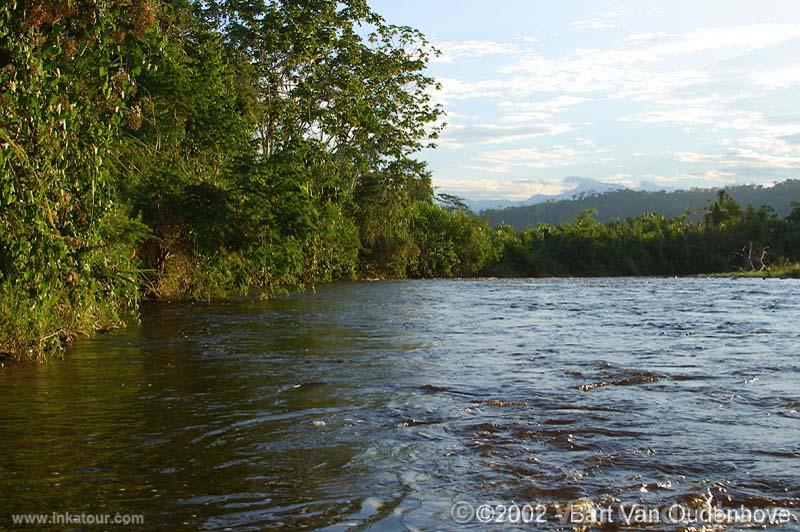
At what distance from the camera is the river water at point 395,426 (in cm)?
518

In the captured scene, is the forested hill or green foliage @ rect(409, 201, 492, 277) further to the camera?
the forested hill

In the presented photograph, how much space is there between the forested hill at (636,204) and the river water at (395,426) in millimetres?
108337

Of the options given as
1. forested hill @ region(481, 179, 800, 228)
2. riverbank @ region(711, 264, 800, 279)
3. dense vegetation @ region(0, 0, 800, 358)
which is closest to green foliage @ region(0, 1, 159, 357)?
dense vegetation @ region(0, 0, 800, 358)

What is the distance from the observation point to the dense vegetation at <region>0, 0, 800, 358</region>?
7980 millimetres

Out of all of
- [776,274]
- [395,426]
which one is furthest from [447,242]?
[395,426]

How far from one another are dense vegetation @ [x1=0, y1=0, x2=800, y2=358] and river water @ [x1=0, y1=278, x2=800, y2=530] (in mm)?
1647

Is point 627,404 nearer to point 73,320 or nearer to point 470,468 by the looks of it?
point 470,468

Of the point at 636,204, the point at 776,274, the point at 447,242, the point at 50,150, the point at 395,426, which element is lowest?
the point at 395,426

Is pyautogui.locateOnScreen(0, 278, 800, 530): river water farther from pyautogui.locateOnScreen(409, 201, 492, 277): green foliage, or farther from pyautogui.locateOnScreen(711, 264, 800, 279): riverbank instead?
pyautogui.locateOnScreen(409, 201, 492, 277): green foliage

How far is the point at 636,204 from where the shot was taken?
5763 inches

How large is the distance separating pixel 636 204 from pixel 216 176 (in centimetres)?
13463

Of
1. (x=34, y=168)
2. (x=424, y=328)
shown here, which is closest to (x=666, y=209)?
(x=424, y=328)

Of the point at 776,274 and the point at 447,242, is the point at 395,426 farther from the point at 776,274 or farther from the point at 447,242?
the point at 447,242

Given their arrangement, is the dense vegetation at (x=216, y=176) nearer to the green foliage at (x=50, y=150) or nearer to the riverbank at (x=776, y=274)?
the green foliage at (x=50, y=150)
